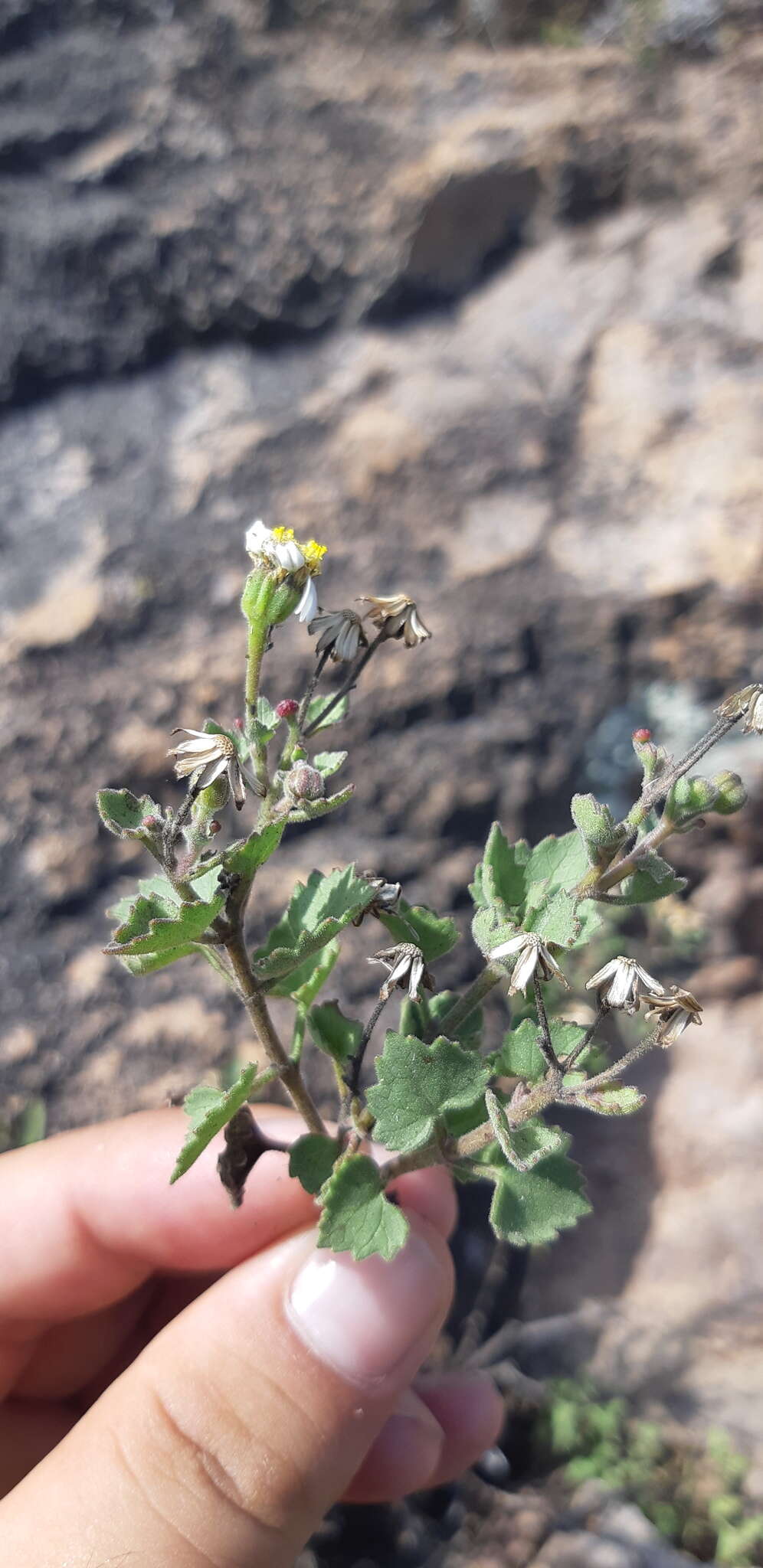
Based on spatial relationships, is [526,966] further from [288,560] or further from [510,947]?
[288,560]

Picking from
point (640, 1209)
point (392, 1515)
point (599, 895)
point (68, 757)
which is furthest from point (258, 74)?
point (392, 1515)

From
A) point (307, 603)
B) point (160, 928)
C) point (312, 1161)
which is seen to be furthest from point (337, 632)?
point (312, 1161)

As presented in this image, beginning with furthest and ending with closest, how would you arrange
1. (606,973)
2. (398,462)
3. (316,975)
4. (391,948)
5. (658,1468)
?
(398,462) → (658,1468) → (316,975) → (391,948) → (606,973)

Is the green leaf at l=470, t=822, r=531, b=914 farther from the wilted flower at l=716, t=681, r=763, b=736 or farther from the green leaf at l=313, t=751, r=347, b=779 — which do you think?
the wilted flower at l=716, t=681, r=763, b=736

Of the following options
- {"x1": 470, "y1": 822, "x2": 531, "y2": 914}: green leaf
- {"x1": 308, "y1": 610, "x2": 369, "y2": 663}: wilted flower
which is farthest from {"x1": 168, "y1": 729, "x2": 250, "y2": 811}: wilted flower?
{"x1": 470, "y1": 822, "x2": 531, "y2": 914}: green leaf

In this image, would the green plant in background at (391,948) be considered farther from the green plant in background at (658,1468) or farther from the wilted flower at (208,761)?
the green plant in background at (658,1468)

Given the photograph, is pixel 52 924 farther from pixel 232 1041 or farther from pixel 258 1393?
pixel 258 1393
